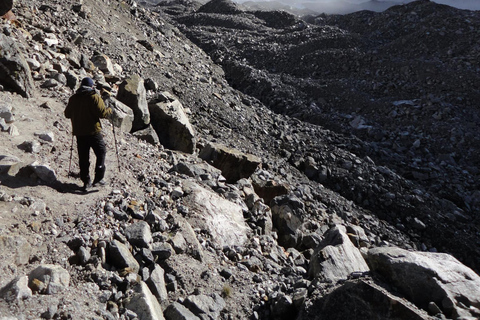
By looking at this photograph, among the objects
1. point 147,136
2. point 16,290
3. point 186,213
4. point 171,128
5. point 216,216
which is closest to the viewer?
point 16,290

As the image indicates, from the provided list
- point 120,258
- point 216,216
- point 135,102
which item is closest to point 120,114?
point 135,102

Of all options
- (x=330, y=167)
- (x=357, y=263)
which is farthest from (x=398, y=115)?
(x=357, y=263)

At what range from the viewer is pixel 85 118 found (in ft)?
17.2

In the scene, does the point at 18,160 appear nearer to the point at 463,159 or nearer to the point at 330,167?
the point at 330,167

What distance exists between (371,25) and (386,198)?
2254cm

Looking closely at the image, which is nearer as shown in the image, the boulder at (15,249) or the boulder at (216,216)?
the boulder at (15,249)

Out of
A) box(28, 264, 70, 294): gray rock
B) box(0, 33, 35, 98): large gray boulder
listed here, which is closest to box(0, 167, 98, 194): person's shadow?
box(28, 264, 70, 294): gray rock

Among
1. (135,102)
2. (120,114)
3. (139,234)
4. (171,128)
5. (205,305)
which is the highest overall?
(135,102)

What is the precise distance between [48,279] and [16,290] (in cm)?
34

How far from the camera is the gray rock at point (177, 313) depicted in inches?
165

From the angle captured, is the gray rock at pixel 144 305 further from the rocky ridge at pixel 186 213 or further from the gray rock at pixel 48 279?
the gray rock at pixel 48 279

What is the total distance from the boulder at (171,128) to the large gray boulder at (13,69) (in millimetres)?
2520

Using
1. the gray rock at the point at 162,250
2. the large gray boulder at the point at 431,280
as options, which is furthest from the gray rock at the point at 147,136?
the large gray boulder at the point at 431,280

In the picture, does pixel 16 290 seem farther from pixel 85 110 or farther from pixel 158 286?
pixel 85 110
